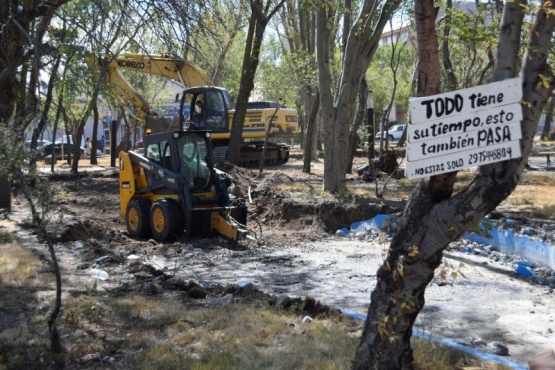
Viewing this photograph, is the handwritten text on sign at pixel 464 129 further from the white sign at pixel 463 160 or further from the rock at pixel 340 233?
the rock at pixel 340 233

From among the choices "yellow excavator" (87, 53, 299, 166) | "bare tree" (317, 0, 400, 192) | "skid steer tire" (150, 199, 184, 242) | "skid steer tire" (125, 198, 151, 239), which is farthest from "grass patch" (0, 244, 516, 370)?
"yellow excavator" (87, 53, 299, 166)

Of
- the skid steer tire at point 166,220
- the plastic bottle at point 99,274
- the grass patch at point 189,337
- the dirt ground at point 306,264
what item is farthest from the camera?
the skid steer tire at point 166,220

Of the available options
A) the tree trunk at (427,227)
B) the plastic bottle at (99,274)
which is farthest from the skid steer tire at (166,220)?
the tree trunk at (427,227)

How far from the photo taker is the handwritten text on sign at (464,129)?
5.18 m

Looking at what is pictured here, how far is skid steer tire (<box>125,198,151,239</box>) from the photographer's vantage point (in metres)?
15.3

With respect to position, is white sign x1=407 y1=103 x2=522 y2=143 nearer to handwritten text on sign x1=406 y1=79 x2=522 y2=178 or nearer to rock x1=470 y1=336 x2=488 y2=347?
handwritten text on sign x1=406 y1=79 x2=522 y2=178

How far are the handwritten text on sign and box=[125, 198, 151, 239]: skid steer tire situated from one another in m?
10.6

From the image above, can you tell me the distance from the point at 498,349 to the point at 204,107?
20131 millimetres

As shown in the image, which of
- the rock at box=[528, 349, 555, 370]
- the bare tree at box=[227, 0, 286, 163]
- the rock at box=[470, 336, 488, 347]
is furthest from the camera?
the bare tree at box=[227, 0, 286, 163]

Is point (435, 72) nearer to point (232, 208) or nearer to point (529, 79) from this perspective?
point (529, 79)

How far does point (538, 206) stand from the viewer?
52.3 ft

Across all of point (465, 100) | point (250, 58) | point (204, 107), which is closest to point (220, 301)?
point (465, 100)

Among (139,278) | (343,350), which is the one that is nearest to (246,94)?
(139,278)

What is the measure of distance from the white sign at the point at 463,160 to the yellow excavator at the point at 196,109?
58.9 ft
